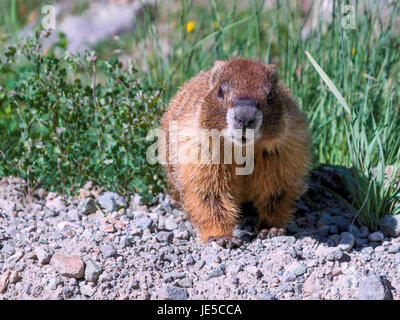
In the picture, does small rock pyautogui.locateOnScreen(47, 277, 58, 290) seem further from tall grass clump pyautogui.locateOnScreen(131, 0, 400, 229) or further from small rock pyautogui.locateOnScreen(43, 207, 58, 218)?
tall grass clump pyautogui.locateOnScreen(131, 0, 400, 229)

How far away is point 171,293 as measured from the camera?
11.1 feet

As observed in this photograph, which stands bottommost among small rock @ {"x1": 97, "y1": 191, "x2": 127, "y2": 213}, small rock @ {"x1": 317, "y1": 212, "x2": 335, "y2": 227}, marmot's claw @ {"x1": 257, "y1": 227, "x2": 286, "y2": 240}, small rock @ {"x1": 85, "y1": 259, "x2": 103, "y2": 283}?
small rock @ {"x1": 85, "y1": 259, "x2": 103, "y2": 283}

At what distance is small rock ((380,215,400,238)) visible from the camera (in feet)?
13.3

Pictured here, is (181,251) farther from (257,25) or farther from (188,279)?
(257,25)

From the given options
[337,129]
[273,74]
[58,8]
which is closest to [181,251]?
[273,74]

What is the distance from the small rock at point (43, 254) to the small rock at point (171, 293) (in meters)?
0.80

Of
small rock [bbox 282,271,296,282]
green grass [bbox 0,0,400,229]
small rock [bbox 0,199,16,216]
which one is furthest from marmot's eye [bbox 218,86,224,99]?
small rock [bbox 0,199,16,216]

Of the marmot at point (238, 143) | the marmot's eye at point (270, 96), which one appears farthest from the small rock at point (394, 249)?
the marmot's eye at point (270, 96)

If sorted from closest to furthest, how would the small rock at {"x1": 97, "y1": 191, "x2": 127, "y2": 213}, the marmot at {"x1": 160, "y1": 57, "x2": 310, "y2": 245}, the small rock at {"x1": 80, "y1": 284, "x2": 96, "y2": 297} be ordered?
the small rock at {"x1": 80, "y1": 284, "x2": 96, "y2": 297}
the marmot at {"x1": 160, "y1": 57, "x2": 310, "y2": 245}
the small rock at {"x1": 97, "y1": 191, "x2": 127, "y2": 213}

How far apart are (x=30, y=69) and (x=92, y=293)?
2180 mm

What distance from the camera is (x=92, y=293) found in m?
3.40

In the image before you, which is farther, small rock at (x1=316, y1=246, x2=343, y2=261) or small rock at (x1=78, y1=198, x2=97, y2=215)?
small rock at (x1=78, y1=198, x2=97, y2=215)

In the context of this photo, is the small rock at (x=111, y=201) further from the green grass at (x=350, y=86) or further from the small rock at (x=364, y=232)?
the small rock at (x=364, y=232)

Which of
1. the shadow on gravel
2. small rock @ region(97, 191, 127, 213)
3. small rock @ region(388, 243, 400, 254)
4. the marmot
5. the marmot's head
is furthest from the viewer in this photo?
small rock @ region(97, 191, 127, 213)
